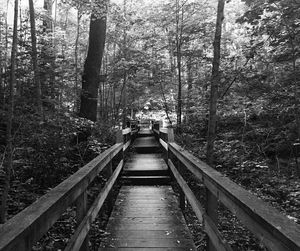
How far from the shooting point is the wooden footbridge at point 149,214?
4.96ft

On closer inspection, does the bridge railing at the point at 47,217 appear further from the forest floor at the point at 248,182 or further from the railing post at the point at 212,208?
the forest floor at the point at 248,182

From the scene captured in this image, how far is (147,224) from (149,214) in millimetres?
416

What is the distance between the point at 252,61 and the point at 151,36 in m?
6.28

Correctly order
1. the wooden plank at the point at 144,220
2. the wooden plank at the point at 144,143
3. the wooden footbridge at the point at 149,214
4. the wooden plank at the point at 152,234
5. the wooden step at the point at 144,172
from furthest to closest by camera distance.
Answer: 1. the wooden plank at the point at 144,143
2. the wooden step at the point at 144,172
3. the wooden plank at the point at 144,220
4. the wooden plank at the point at 152,234
5. the wooden footbridge at the point at 149,214

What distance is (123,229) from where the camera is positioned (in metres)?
4.09

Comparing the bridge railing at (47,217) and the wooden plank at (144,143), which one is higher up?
the bridge railing at (47,217)

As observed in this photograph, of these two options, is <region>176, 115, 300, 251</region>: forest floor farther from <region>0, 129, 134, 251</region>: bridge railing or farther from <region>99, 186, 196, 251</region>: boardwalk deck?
<region>0, 129, 134, 251</region>: bridge railing

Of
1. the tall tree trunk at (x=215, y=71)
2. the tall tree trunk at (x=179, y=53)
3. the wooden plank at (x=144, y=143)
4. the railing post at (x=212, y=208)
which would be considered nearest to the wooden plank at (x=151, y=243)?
the railing post at (x=212, y=208)

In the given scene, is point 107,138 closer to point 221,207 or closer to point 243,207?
point 221,207

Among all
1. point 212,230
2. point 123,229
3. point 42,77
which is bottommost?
point 123,229

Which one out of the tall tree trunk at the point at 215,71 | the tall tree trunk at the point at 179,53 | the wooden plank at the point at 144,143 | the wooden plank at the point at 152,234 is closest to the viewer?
the wooden plank at the point at 152,234

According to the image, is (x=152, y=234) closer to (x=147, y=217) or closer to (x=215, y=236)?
(x=147, y=217)

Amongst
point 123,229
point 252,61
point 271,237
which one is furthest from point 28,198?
point 252,61

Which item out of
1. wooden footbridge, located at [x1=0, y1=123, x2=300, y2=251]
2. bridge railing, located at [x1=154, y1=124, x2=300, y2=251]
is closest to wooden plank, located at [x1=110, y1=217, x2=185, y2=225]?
wooden footbridge, located at [x1=0, y1=123, x2=300, y2=251]
